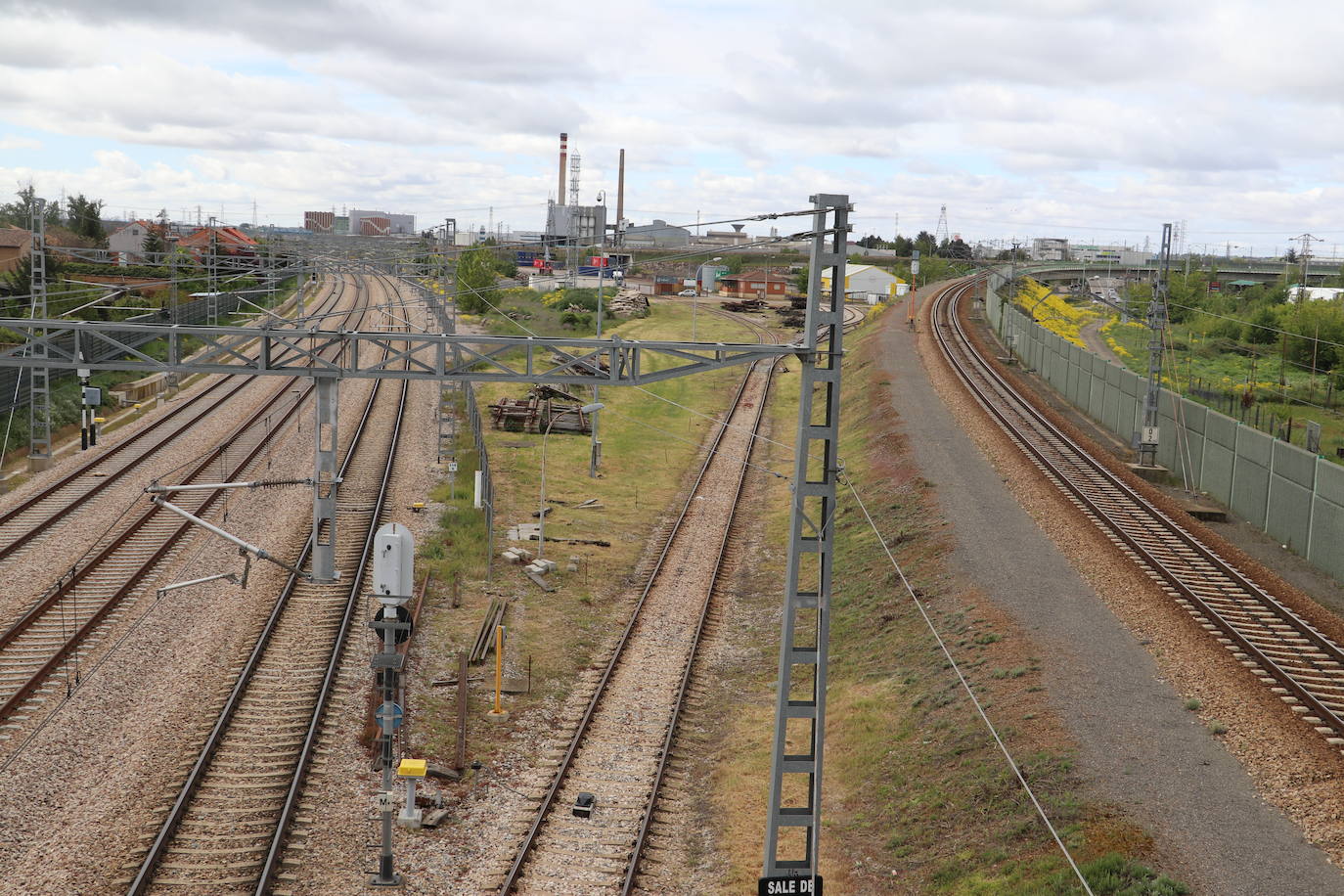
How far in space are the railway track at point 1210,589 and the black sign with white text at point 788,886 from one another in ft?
23.1

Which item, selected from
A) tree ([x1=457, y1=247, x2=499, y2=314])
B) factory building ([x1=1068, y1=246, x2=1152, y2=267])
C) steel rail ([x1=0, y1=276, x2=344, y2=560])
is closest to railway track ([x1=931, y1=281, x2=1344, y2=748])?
steel rail ([x1=0, y1=276, x2=344, y2=560])

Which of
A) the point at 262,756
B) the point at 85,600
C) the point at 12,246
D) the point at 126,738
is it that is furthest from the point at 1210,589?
the point at 12,246

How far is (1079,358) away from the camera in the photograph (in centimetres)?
4672

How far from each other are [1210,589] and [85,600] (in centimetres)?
2033

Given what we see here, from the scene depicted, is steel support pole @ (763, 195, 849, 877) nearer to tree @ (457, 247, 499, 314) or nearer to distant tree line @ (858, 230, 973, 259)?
tree @ (457, 247, 499, 314)

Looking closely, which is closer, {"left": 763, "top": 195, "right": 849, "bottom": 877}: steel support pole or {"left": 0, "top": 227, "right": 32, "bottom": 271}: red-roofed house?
{"left": 763, "top": 195, "right": 849, "bottom": 877}: steel support pole

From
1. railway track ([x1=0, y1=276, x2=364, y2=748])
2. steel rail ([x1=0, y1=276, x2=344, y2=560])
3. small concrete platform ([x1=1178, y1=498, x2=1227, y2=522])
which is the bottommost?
railway track ([x1=0, y1=276, x2=364, y2=748])

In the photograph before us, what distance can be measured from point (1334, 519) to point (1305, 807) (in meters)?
13.2

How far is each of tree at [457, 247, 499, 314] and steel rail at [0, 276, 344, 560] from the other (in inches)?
818

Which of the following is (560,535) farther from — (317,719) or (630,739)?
(317,719)

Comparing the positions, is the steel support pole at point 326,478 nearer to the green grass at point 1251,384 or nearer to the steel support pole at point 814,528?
the steel support pole at point 814,528

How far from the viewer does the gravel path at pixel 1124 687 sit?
40.2 ft

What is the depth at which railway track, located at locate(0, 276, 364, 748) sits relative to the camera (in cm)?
1830

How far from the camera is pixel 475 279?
7125cm
